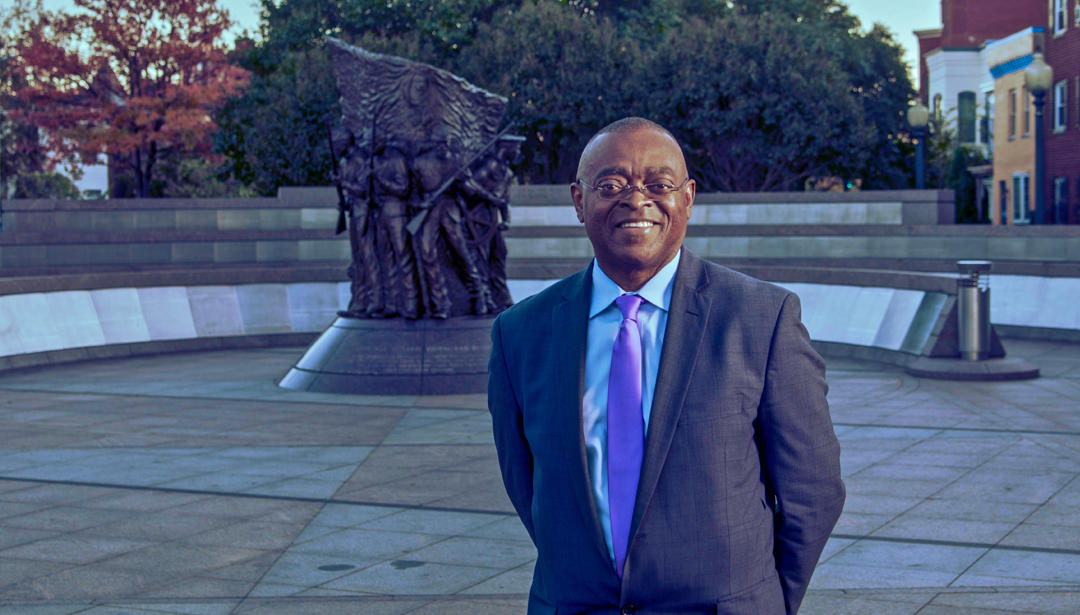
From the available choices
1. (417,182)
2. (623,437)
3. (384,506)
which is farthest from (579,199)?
(417,182)

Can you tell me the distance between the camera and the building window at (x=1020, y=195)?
52.8 m

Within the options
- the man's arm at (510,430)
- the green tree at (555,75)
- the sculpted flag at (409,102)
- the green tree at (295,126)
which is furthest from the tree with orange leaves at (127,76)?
the man's arm at (510,430)

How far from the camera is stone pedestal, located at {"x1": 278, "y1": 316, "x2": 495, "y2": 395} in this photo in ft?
50.7

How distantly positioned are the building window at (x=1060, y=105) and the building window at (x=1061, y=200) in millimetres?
1886

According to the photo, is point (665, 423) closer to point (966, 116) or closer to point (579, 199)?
point (579, 199)

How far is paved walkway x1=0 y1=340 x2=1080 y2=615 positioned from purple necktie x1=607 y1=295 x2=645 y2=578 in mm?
3240

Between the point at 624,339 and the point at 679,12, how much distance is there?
4684 cm

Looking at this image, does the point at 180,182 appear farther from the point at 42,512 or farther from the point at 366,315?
the point at 42,512

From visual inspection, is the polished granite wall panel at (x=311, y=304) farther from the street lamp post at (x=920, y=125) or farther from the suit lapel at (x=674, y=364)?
the suit lapel at (x=674, y=364)

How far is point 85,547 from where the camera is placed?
790cm

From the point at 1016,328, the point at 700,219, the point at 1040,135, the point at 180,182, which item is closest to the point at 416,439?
the point at 1016,328

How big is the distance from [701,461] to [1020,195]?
5372 centimetres

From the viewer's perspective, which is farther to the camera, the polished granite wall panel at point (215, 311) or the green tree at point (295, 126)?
the green tree at point (295, 126)

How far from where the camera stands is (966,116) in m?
72.1
